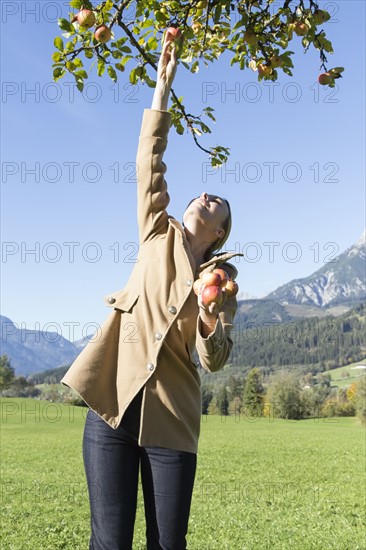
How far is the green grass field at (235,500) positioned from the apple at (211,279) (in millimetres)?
5955

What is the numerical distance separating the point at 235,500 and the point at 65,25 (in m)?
10.5

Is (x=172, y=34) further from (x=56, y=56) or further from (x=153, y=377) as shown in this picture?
(x=153, y=377)

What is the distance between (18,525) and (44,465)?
11.3 m

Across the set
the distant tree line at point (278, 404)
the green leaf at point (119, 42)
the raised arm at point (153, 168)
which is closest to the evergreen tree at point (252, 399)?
the distant tree line at point (278, 404)

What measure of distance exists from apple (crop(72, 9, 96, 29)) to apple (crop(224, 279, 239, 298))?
218 centimetres

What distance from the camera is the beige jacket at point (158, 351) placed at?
2.79m

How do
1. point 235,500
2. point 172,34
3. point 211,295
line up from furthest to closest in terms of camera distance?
point 235,500 → point 172,34 → point 211,295

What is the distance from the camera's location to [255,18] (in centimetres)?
433

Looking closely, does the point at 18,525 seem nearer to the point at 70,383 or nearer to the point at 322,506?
the point at 322,506

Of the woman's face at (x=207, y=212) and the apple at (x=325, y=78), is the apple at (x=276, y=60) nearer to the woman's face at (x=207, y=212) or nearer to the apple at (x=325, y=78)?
the apple at (x=325, y=78)

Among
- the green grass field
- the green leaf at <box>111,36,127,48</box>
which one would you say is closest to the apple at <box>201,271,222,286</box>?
the green leaf at <box>111,36,127,48</box>

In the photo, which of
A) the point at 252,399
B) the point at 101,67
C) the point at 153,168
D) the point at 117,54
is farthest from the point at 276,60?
the point at 252,399

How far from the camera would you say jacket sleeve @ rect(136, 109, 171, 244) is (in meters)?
3.19

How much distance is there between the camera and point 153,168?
3.18 m
